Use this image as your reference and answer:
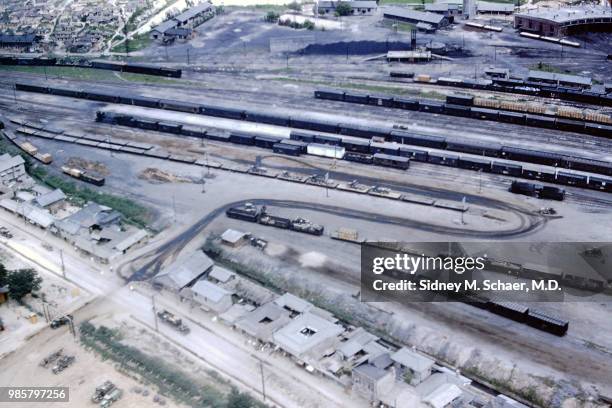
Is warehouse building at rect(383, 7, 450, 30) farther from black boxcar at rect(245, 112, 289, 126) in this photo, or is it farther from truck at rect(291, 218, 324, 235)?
truck at rect(291, 218, 324, 235)

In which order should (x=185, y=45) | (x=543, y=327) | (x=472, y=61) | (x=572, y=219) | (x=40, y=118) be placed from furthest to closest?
(x=185, y=45)
(x=472, y=61)
(x=40, y=118)
(x=572, y=219)
(x=543, y=327)

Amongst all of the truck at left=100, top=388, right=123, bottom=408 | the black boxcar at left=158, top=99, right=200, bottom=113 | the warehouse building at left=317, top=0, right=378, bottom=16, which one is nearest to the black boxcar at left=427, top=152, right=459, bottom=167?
the black boxcar at left=158, top=99, right=200, bottom=113

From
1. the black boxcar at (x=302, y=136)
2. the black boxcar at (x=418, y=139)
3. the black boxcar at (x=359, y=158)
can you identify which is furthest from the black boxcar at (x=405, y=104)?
the black boxcar at (x=359, y=158)

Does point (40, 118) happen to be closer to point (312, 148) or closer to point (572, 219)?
point (312, 148)

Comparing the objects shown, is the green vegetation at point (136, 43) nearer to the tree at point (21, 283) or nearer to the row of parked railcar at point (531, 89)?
the row of parked railcar at point (531, 89)

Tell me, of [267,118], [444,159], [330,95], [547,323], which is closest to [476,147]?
[444,159]

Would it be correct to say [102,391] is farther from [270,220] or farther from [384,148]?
[384,148]

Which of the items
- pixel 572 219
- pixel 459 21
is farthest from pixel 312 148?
pixel 459 21
